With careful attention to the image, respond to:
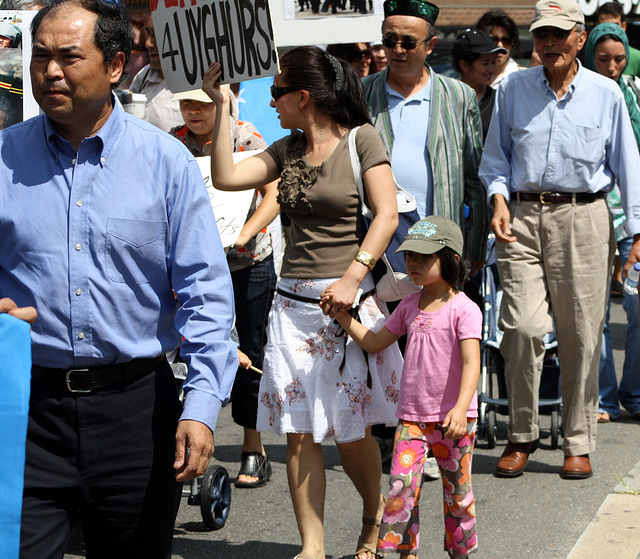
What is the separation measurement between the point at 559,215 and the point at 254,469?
6.83 feet

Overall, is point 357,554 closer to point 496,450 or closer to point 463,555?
point 463,555

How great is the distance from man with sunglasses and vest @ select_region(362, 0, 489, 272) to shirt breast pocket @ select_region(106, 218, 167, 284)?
8.85ft

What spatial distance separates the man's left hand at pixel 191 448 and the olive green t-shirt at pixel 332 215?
164 centimetres

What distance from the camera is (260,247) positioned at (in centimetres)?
561

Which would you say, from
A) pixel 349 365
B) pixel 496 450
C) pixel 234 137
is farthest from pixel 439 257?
pixel 496 450

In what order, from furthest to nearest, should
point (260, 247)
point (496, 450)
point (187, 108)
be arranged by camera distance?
1. point (496, 450)
2. point (260, 247)
3. point (187, 108)

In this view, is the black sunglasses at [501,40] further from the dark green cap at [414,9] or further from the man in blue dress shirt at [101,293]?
the man in blue dress shirt at [101,293]

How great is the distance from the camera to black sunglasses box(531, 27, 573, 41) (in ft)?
18.1

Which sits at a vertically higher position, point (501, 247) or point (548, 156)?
point (548, 156)

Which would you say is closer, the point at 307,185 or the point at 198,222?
the point at 198,222

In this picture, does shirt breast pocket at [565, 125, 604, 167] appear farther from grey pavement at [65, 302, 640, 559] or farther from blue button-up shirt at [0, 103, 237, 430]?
blue button-up shirt at [0, 103, 237, 430]

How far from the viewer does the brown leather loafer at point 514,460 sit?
18.6 feet

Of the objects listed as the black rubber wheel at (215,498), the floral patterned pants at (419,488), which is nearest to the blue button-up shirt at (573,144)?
the floral patterned pants at (419,488)

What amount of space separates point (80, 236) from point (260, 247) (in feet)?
Answer: 9.14
